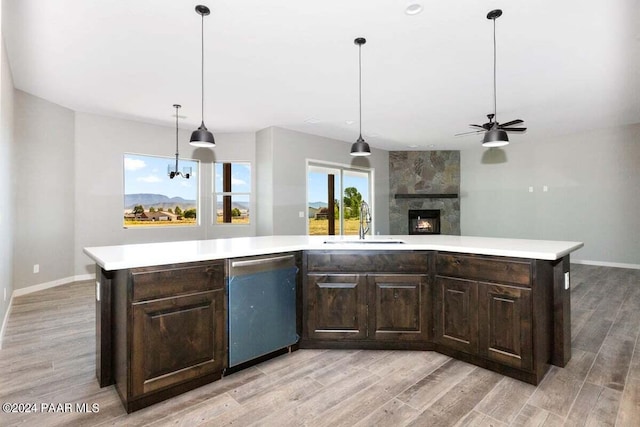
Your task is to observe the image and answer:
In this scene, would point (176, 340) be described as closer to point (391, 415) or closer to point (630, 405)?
point (391, 415)

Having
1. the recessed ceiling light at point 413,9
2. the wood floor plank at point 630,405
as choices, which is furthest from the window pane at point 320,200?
the wood floor plank at point 630,405

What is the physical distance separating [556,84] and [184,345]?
16.8 feet

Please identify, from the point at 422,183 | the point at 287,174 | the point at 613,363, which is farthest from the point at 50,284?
the point at 422,183

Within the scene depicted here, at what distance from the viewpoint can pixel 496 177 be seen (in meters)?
8.11

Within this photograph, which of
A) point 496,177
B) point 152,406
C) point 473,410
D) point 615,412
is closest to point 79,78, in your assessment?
point 152,406

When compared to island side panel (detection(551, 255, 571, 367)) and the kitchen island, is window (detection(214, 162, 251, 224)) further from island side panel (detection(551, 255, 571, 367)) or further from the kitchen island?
island side panel (detection(551, 255, 571, 367))

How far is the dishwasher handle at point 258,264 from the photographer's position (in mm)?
2254

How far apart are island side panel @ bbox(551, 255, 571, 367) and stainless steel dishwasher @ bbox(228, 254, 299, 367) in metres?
1.97

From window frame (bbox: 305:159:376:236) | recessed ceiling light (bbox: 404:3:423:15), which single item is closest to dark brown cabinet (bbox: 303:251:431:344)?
recessed ceiling light (bbox: 404:3:423:15)

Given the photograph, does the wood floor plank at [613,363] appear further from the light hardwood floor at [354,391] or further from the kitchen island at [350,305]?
the kitchen island at [350,305]

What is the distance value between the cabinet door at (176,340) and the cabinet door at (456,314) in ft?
5.56

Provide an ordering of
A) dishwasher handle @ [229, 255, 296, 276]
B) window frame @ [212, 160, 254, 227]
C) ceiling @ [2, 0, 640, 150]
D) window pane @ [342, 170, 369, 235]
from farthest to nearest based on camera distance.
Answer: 1. window pane @ [342, 170, 369, 235]
2. window frame @ [212, 160, 254, 227]
3. ceiling @ [2, 0, 640, 150]
4. dishwasher handle @ [229, 255, 296, 276]

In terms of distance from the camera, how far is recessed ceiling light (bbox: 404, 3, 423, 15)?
2.57 meters

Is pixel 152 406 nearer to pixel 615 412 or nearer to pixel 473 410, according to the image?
pixel 473 410
